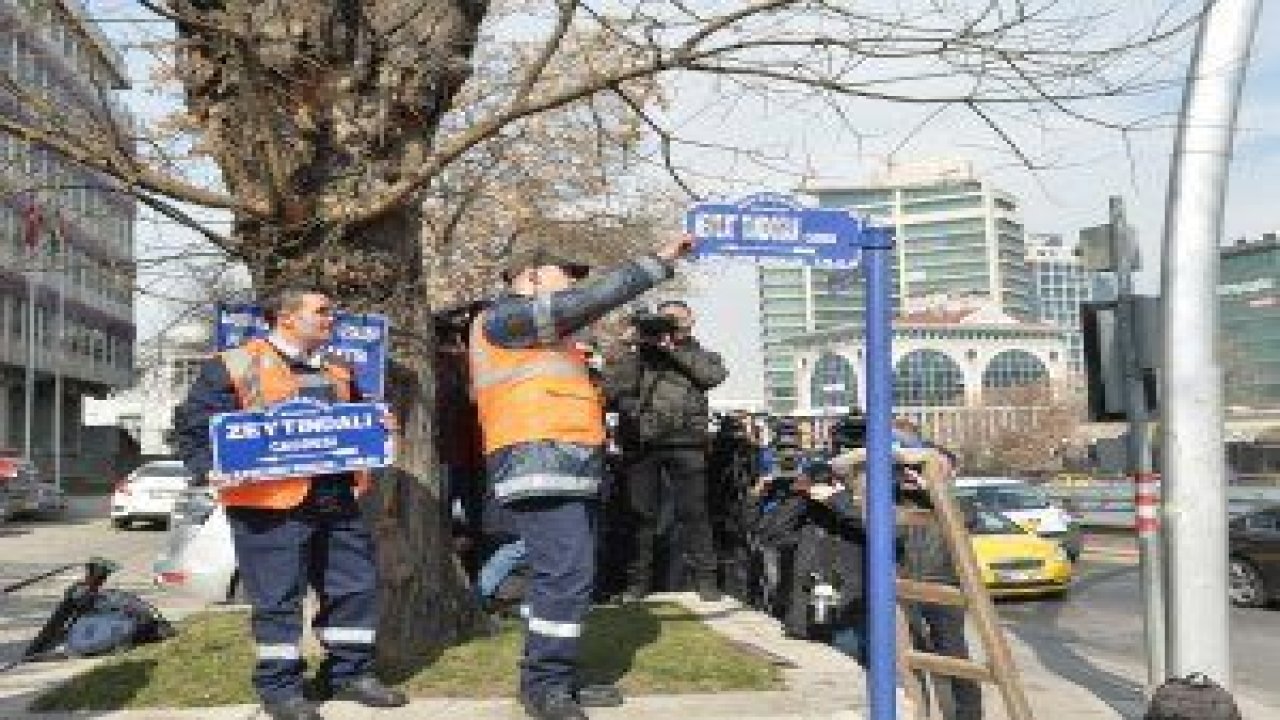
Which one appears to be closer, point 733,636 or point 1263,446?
point 733,636

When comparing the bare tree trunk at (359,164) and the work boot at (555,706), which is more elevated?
the bare tree trunk at (359,164)

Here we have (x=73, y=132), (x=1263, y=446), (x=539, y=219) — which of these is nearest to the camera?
(x=73, y=132)

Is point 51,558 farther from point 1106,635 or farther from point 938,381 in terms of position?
point 938,381

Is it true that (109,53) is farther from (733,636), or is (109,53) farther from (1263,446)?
(1263,446)

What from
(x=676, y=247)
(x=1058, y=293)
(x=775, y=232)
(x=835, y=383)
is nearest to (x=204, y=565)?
(x=835, y=383)

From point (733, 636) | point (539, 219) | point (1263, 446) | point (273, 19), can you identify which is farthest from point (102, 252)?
point (1263, 446)

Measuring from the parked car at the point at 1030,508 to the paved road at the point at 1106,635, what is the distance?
1.35 metres

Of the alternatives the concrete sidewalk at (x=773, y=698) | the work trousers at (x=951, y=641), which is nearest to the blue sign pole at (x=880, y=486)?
the concrete sidewalk at (x=773, y=698)

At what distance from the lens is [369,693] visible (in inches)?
241

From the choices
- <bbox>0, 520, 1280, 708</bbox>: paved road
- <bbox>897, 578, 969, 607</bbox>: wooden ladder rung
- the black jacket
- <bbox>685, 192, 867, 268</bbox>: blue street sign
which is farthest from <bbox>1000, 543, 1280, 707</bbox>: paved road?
<bbox>685, 192, 867, 268</bbox>: blue street sign

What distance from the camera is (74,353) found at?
65500 mm

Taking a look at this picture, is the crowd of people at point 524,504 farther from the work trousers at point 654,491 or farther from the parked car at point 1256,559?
the parked car at point 1256,559

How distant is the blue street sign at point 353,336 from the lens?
22.2 ft

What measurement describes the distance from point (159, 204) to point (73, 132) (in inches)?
21.7
